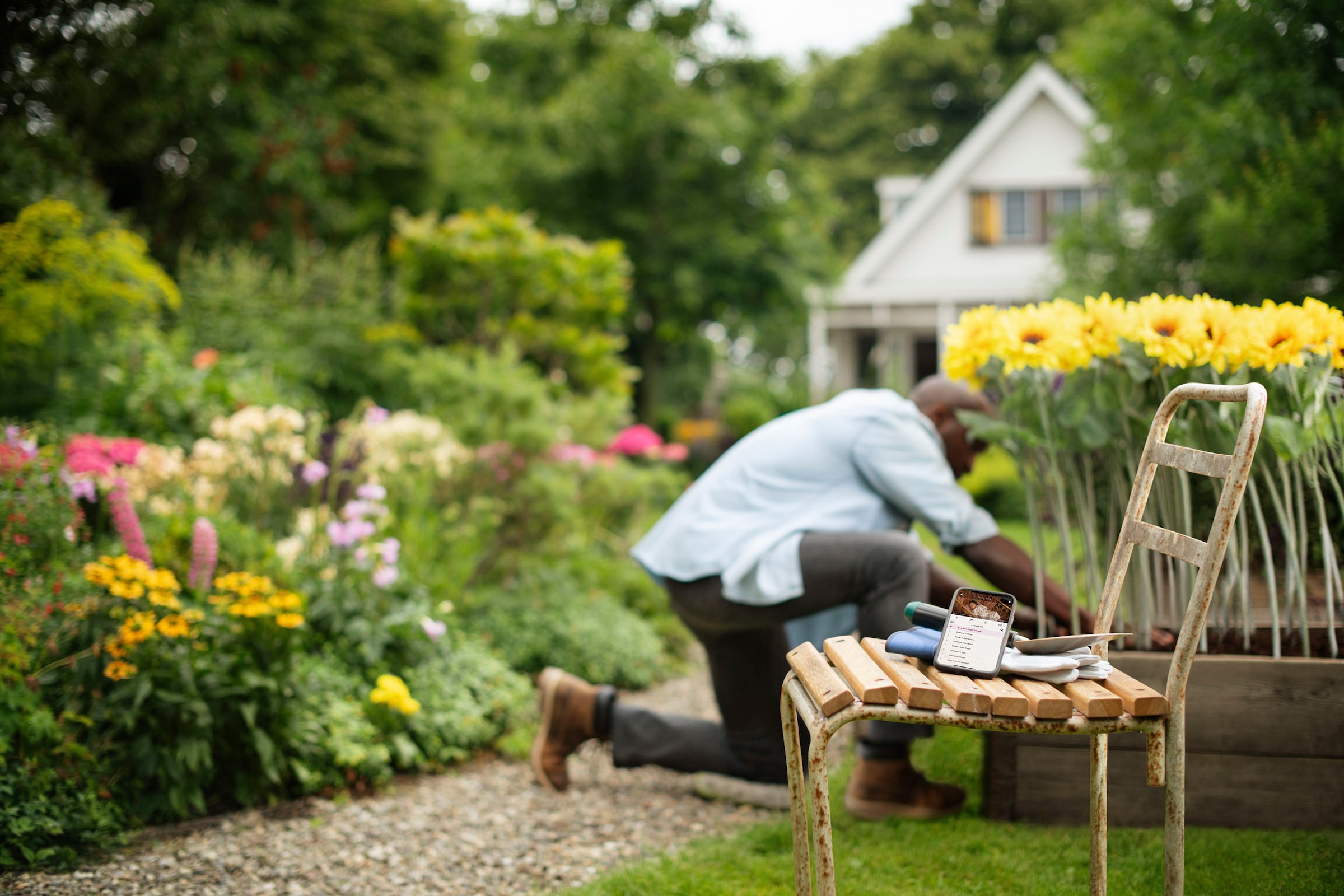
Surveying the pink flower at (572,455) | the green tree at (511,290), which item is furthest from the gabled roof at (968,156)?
the pink flower at (572,455)

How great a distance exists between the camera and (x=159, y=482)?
4.12 meters

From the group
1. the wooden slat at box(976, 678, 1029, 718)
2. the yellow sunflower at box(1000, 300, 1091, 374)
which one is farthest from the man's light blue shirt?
the wooden slat at box(976, 678, 1029, 718)

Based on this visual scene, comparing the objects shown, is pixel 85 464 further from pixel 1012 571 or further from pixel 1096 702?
pixel 1096 702

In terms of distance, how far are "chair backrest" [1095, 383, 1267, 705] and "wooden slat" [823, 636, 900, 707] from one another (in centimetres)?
50

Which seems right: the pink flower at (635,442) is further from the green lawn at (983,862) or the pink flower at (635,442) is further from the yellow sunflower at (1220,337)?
the yellow sunflower at (1220,337)

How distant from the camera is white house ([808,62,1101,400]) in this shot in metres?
17.3

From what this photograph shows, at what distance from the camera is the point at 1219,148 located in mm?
6000

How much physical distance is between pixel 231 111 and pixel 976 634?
11.1m

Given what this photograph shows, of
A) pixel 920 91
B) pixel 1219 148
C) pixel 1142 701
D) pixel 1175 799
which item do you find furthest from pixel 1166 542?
pixel 920 91

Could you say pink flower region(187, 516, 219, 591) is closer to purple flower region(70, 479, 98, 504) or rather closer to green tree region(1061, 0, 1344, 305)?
purple flower region(70, 479, 98, 504)

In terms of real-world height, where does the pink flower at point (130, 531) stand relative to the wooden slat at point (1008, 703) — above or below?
above

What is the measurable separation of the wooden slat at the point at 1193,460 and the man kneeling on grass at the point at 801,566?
732 mm

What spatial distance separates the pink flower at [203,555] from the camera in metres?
3.14

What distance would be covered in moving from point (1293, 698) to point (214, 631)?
119 inches
